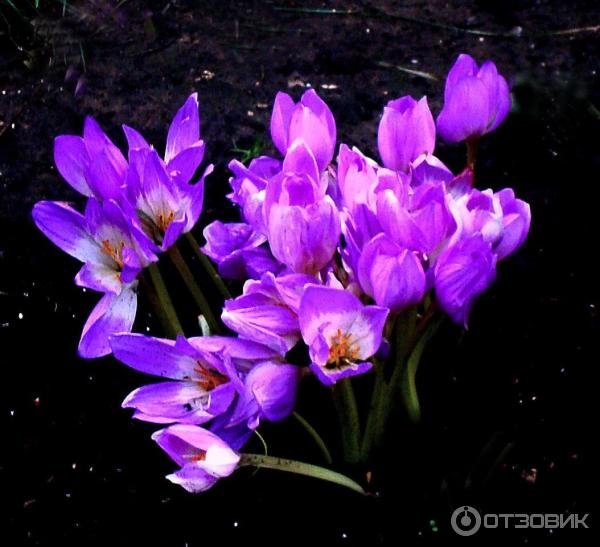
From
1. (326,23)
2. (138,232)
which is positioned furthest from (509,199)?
(326,23)

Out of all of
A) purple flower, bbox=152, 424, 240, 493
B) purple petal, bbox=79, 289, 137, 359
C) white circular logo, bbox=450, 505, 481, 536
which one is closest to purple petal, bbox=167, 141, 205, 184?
purple petal, bbox=79, 289, 137, 359

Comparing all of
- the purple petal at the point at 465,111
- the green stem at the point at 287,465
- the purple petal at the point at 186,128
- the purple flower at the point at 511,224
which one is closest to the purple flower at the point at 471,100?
the purple petal at the point at 465,111

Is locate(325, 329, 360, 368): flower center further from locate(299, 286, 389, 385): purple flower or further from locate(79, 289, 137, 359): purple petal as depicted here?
locate(79, 289, 137, 359): purple petal

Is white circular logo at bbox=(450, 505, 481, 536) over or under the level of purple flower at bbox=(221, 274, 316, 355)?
under

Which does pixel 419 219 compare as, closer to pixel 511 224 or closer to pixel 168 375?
pixel 511 224

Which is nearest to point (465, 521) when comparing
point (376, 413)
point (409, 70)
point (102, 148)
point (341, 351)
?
point (376, 413)

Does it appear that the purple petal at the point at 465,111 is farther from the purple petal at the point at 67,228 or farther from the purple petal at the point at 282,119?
the purple petal at the point at 67,228
